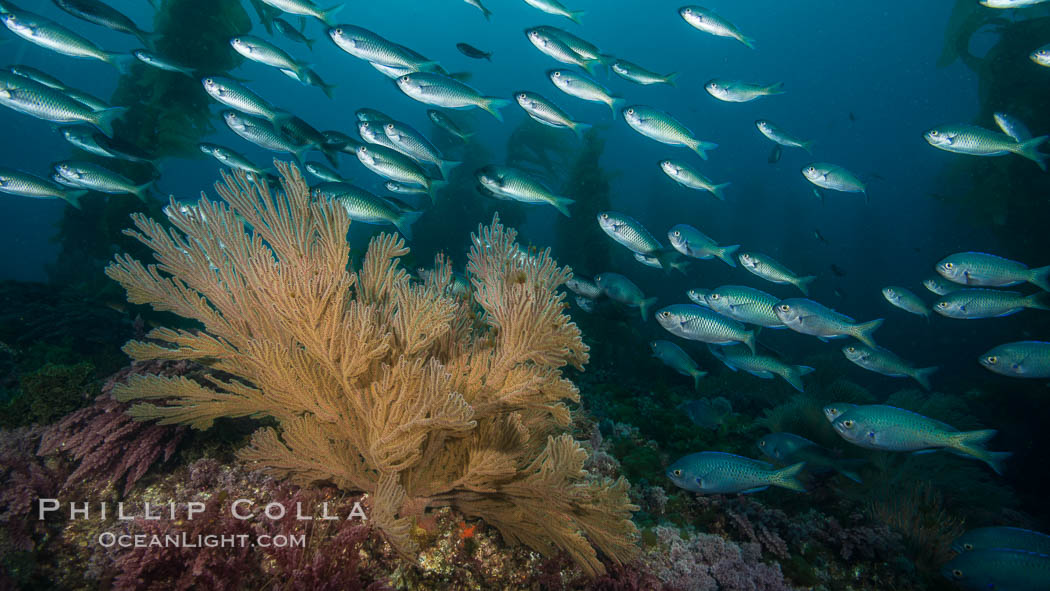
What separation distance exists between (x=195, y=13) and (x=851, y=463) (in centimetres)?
1695

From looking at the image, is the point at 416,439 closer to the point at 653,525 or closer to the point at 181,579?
the point at 181,579

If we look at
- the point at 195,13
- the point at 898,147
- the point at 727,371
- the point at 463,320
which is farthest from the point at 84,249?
the point at 898,147

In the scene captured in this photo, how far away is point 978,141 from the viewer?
5.91m

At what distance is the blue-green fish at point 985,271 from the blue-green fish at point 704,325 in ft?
10.8

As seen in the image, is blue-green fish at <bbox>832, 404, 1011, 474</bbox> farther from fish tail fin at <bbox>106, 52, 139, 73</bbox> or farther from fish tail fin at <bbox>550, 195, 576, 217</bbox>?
fish tail fin at <bbox>106, 52, 139, 73</bbox>

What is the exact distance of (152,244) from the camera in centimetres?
231

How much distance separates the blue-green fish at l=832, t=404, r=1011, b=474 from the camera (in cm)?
397

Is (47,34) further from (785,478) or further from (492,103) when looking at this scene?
(785,478)

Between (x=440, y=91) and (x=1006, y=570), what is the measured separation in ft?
25.5

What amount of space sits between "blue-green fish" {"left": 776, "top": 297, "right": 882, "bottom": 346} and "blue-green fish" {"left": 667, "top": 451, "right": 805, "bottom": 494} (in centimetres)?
242

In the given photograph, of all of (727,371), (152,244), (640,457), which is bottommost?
(727,371)

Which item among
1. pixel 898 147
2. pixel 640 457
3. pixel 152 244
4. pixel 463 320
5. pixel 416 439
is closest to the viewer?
pixel 416 439

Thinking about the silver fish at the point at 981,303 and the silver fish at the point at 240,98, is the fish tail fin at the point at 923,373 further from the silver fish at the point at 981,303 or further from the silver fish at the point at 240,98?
the silver fish at the point at 240,98

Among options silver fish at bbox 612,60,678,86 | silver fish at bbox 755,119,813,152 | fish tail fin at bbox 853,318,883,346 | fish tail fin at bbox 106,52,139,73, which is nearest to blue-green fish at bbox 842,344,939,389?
fish tail fin at bbox 853,318,883,346
